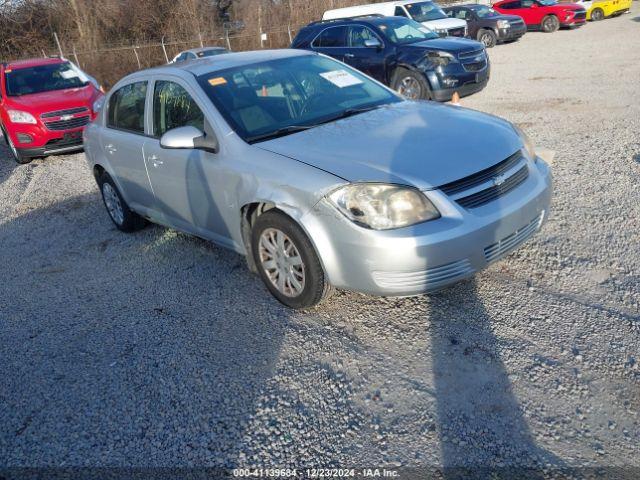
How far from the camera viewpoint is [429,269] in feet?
11.1

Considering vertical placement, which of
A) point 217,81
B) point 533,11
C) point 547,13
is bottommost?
point 547,13

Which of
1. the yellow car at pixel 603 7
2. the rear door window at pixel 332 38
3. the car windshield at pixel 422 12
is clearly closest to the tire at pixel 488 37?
the car windshield at pixel 422 12

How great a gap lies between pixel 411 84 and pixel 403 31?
1587 mm

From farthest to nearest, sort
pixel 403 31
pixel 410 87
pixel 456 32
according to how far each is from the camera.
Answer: pixel 456 32 < pixel 403 31 < pixel 410 87

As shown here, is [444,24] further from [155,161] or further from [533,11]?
[155,161]

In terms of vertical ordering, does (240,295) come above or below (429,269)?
below

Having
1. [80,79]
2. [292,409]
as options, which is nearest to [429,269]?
[292,409]

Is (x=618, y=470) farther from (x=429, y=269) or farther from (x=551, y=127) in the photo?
(x=551, y=127)

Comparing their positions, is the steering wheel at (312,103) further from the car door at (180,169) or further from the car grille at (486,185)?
the car grille at (486,185)

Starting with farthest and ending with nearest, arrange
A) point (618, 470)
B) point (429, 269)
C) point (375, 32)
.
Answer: point (375, 32), point (429, 269), point (618, 470)

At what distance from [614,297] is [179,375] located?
2.83 meters

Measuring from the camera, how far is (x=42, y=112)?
34.5 ft

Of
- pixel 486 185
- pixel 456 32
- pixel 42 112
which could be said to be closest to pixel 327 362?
pixel 486 185

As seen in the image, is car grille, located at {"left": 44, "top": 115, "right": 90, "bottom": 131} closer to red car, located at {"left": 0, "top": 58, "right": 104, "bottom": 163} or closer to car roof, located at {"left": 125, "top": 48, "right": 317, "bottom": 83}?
red car, located at {"left": 0, "top": 58, "right": 104, "bottom": 163}
